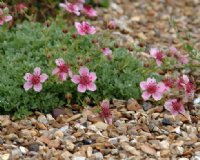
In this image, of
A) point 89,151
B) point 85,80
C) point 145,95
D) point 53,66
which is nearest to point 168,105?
point 145,95

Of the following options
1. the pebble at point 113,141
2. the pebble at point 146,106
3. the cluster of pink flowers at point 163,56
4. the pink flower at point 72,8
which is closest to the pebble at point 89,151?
the pebble at point 113,141

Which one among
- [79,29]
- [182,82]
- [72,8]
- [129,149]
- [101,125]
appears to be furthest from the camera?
[72,8]

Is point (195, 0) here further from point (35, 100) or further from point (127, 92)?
point (35, 100)

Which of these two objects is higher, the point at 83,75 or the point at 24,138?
the point at 83,75

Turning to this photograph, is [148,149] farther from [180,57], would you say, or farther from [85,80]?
[180,57]

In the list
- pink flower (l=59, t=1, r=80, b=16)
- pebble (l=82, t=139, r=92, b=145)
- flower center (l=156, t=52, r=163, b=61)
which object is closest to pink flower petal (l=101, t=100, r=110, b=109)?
pebble (l=82, t=139, r=92, b=145)

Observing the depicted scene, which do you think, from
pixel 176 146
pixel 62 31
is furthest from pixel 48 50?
pixel 176 146
